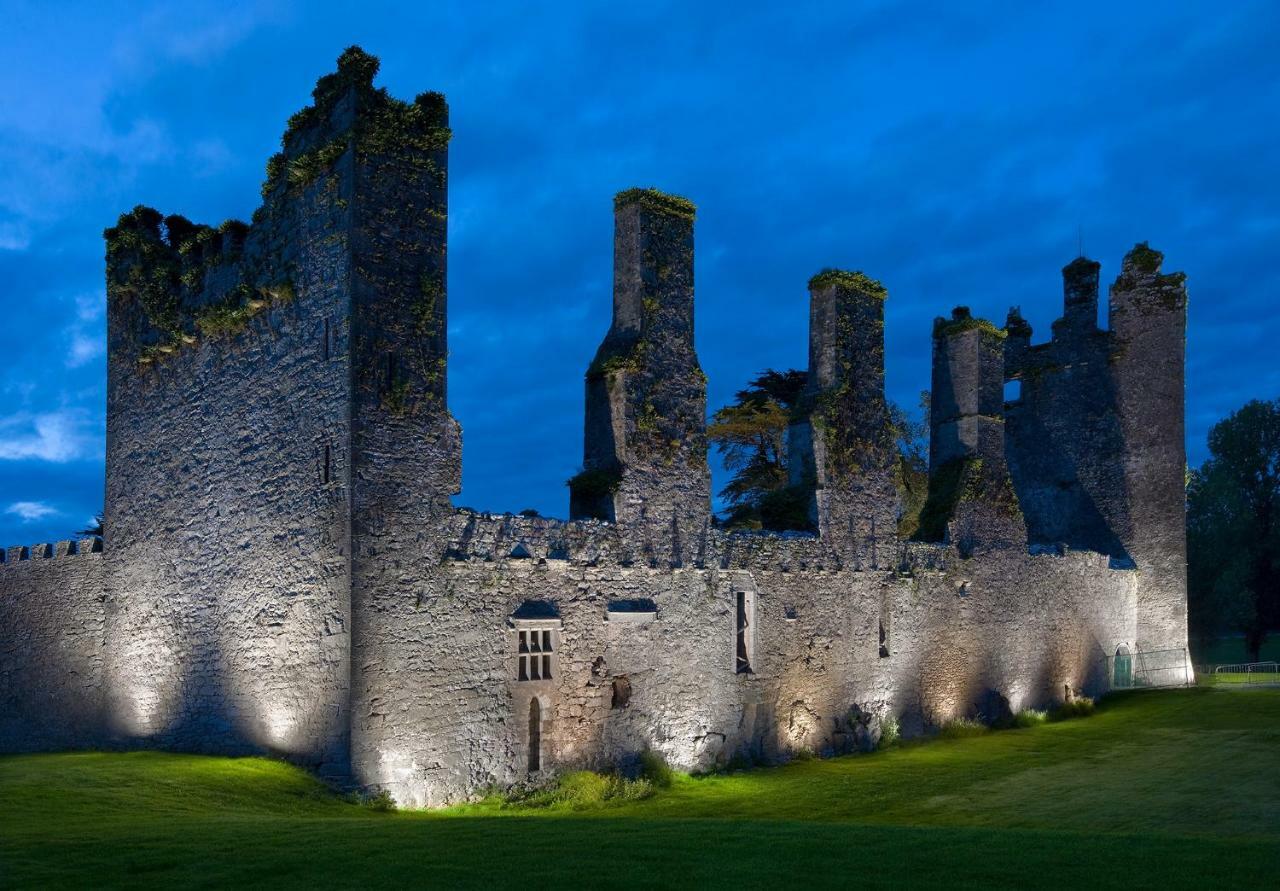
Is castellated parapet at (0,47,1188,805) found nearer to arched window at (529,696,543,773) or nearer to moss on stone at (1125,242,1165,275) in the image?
arched window at (529,696,543,773)

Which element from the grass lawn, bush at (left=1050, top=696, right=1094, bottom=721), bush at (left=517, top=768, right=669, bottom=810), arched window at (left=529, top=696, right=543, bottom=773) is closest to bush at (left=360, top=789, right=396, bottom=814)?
the grass lawn

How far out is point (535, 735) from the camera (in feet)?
55.8

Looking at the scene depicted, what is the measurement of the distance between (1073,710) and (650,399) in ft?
50.8

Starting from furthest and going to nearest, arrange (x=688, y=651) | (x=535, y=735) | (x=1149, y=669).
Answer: (x=1149, y=669), (x=688, y=651), (x=535, y=735)

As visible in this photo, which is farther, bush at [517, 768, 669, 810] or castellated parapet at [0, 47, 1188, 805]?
bush at [517, 768, 669, 810]

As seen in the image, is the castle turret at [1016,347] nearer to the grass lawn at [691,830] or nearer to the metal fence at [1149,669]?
the metal fence at [1149,669]

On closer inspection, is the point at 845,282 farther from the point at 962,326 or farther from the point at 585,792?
the point at 585,792

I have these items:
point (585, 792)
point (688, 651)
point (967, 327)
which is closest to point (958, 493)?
point (967, 327)

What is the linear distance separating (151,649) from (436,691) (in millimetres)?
6750

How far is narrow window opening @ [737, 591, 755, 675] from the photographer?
2080 cm

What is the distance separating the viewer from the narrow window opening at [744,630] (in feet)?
68.2

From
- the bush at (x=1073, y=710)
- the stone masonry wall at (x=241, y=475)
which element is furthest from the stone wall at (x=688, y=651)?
the stone masonry wall at (x=241, y=475)

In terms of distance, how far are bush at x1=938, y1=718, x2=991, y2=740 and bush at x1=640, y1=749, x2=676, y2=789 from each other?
853 cm

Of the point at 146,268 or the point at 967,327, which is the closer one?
the point at 146,268
